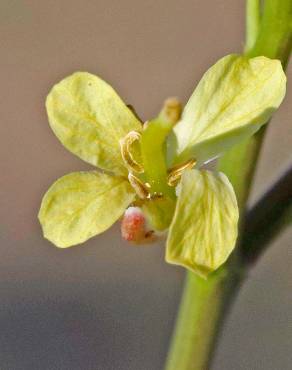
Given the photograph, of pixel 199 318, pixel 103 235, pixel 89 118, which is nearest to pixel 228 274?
pixel 199 318

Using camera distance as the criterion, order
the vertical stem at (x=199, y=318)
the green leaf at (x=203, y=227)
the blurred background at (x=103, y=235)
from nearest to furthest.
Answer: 1. the green leaf at (x=203, y=227)
2. the vertical stem at (x=199, y=318)
3. the blurred background at (x=103, y=235)

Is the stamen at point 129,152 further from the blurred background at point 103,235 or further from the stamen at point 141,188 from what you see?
the blurred background at point 103,235

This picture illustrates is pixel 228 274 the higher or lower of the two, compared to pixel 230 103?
lower

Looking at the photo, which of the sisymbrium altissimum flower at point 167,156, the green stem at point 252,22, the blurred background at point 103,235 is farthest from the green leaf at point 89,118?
the blurred background at point 103,235

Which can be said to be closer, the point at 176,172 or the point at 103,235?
the point at 176,172

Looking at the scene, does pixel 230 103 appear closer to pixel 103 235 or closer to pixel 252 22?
pixel 252 22

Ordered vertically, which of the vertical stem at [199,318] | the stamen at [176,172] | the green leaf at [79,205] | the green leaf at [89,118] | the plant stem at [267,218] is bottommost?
the vertical stem at [199,318]

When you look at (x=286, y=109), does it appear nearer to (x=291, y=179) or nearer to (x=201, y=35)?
(x=201, y=35)
